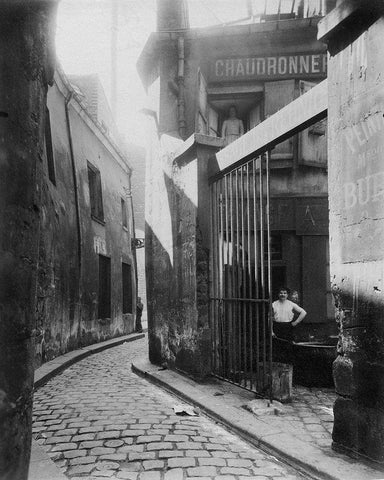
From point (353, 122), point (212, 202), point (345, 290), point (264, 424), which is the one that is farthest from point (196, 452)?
point (212, 202)

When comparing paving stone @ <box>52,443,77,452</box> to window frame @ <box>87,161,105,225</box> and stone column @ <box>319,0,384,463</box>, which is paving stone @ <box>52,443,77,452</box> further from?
window frame @ <box>87,161,105,225</box>

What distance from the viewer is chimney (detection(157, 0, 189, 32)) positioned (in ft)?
33.4

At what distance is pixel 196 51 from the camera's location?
9945 mm

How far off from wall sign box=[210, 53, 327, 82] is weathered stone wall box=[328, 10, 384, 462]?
651 cm

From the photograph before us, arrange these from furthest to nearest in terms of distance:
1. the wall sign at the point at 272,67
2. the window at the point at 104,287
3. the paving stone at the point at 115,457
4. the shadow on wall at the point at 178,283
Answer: the window at the point at 104,287, the wall sign at the point at 272,67, the shadow on wall at the point at 178,283, the paving stone at the point at 115,457

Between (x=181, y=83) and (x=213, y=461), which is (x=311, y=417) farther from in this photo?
(x=181, y=83)

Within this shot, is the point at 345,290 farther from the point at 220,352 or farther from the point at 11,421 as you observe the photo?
the point at 220,352

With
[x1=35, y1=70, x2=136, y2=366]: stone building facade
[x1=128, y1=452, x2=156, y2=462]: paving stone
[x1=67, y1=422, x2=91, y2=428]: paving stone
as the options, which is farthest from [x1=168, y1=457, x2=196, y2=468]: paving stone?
[x1=35, y1=70, x2=136, y2=366]: stone building facade

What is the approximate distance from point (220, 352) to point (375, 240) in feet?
11.5

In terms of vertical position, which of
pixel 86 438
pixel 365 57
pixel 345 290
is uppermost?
pixel 365 57

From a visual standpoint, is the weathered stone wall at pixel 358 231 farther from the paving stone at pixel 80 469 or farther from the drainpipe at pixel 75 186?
the drainpipe at pixel 75 186

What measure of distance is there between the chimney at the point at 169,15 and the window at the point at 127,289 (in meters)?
8.79

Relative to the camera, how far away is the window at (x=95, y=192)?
13686 mm

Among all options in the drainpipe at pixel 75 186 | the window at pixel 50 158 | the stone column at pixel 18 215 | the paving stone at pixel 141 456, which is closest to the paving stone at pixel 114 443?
the paving stone at pixel 141 456
